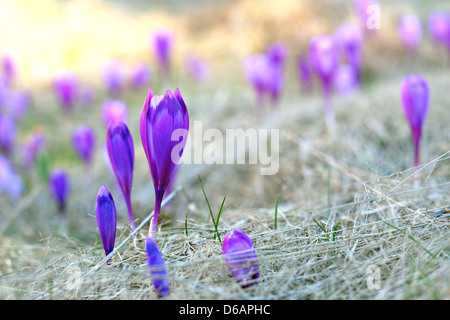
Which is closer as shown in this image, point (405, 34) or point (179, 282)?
point (179, 282)

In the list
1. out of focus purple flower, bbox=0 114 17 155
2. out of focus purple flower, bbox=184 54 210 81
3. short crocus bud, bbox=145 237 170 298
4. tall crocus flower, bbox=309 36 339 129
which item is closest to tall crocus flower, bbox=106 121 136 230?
short crocus bud, bbox=145 237 170 298

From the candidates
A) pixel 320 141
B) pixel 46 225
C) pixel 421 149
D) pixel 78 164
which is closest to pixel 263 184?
pixel 320 141

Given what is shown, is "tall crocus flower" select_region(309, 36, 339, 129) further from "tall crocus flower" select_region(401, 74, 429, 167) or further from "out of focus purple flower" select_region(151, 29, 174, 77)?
"out of focus purple flower" select_region(151, 29, 174, 77)

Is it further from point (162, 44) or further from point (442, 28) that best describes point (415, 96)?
point (442, 28)

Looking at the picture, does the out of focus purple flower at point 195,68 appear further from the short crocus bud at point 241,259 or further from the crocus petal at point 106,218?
the short crocus bud at point 241,259

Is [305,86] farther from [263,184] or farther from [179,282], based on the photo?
[179,282]
